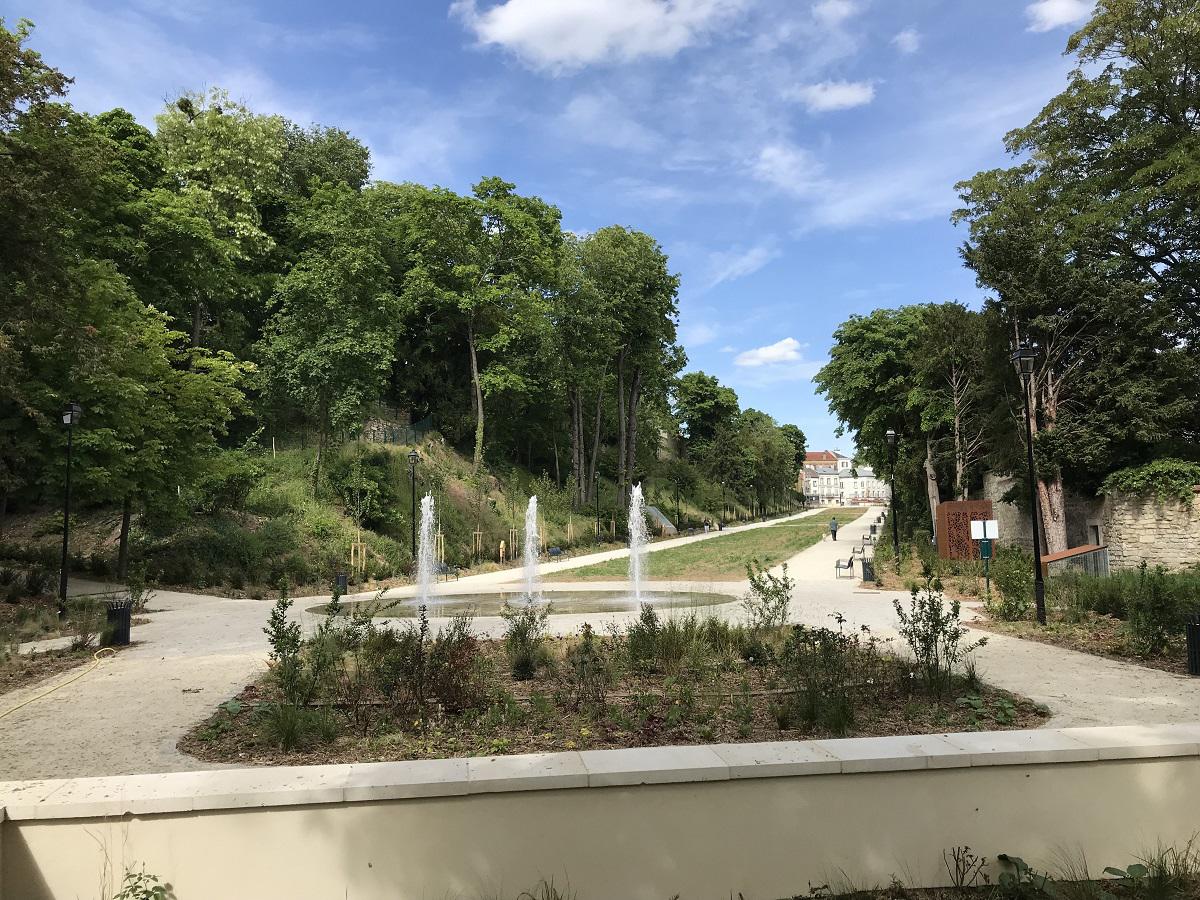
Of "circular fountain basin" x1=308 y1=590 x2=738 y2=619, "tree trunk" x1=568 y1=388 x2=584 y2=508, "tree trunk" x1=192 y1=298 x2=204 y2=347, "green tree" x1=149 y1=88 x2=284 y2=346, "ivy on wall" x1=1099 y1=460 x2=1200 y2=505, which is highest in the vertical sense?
"green tree" x1=149 y1=88 x2=284 y2=346

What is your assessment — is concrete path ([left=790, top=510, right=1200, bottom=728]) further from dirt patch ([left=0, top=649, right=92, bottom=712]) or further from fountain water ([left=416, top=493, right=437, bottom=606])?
fountain water ([left=416, top=493, right=437, bottom=606])

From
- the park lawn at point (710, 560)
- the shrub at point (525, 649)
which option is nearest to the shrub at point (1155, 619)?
the shrub at point (525, 649)

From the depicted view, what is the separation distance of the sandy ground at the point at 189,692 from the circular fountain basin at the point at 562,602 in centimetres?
128

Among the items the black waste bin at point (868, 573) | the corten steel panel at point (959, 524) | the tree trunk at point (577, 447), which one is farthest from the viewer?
the tree trunk at point (577, 447)

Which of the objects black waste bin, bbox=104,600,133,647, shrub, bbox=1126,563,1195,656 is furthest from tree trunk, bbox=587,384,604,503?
shrub, bbox=1126,563,1195,656

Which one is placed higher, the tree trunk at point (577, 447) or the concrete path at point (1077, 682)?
the tree trunk at point (577, 447)

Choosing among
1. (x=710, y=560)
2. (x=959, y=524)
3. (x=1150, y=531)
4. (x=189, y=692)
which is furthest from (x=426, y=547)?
(x=1150, y=531)

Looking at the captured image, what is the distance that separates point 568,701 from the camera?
6.90 metres

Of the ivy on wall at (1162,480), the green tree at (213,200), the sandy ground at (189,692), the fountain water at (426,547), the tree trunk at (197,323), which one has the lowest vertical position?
the sandy ground at (189,692)

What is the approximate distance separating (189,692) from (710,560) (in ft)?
75.4

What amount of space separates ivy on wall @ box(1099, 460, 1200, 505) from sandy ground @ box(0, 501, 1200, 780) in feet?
35.4

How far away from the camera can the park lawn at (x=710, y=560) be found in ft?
80.6

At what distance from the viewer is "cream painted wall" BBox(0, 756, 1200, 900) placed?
3588 mm

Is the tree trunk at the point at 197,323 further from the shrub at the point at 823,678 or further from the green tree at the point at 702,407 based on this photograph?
the green tree at the point at 702,407
